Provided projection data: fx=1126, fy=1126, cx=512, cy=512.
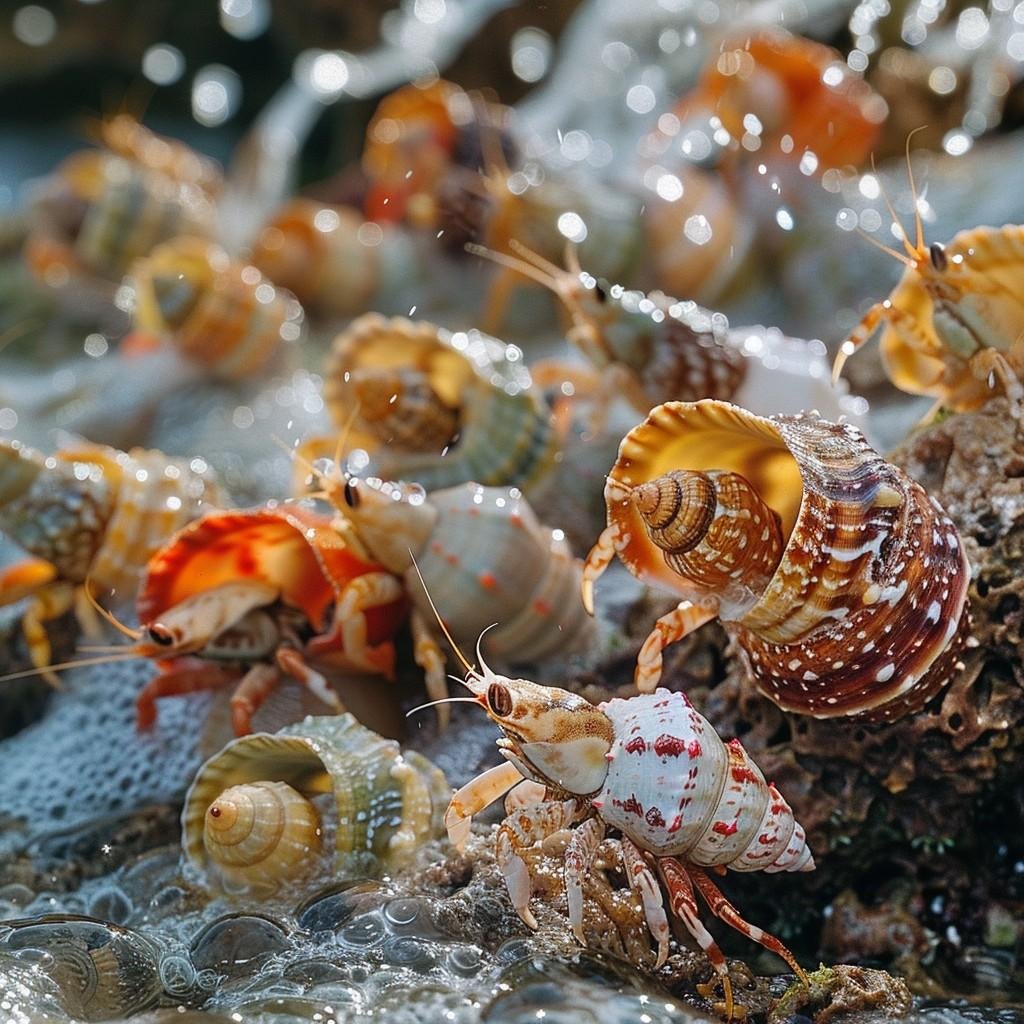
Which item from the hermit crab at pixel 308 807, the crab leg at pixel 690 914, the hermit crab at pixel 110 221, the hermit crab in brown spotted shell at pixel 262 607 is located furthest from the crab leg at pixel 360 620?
the hermit crab at pixel 110 221

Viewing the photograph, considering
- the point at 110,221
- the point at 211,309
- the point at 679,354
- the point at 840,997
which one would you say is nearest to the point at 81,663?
the point at 679,354

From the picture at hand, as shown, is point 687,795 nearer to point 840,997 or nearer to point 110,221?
point 840,997

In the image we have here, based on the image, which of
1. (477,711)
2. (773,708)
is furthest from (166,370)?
(773,708)

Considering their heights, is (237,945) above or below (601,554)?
below

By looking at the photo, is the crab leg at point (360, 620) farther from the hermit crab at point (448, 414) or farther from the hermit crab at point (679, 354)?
the hermit crab at point (679, 354)

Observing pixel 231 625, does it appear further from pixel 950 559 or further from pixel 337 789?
pixel 950 559

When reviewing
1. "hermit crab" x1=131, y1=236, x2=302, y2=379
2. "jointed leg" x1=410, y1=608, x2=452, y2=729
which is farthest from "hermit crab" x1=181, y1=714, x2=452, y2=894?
"hermit crab" x1=131, y1=236, x2=302, y2=379
